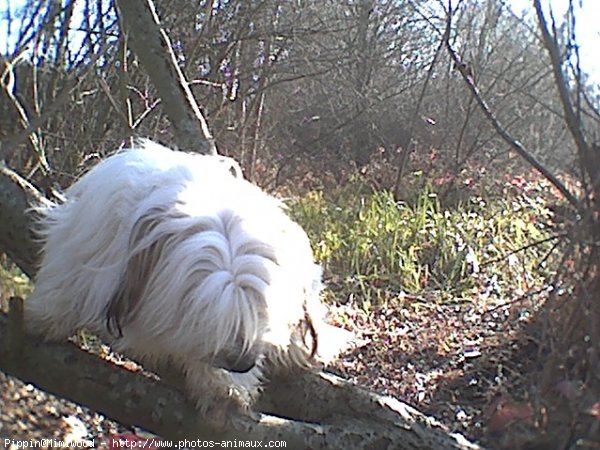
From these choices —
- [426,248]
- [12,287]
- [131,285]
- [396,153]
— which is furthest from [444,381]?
[396,153]

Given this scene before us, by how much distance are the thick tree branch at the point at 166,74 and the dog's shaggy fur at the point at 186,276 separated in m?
0.67

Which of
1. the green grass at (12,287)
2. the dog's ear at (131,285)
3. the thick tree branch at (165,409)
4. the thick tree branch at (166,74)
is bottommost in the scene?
the green grass at (12,287)

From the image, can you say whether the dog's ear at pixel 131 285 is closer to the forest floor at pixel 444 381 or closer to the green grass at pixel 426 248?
the forest floor at pixel 444 381

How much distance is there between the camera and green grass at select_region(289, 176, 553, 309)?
5938 mm

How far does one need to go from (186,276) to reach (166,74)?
157 centimetres

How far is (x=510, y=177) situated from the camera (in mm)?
9352

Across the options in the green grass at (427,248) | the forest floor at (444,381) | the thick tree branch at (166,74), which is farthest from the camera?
the green grass at (427,248)

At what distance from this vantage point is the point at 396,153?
34.0ft

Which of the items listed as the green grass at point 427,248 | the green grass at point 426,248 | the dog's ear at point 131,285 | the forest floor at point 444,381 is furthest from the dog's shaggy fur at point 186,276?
the green grass at point 426,248

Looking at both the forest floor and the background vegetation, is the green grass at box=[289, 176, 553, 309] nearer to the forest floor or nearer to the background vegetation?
the background vegetation

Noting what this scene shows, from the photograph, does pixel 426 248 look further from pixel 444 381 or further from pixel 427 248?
pixel 444 381

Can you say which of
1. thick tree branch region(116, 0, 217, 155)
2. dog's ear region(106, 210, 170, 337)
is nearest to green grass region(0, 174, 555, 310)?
thick tree branch region(116, 0, 217, 155)

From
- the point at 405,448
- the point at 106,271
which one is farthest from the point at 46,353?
the point at 405,448

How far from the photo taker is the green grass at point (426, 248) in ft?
19.5
